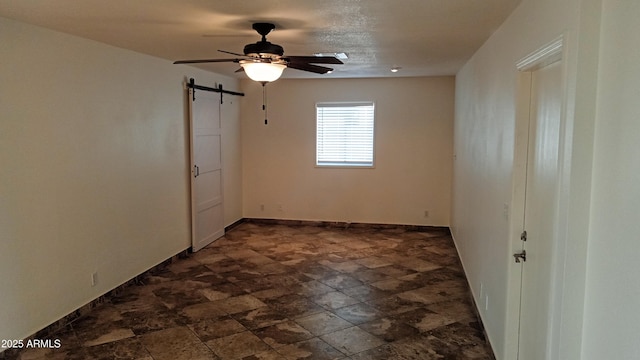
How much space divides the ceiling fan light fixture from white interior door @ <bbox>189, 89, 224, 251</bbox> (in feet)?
9.47

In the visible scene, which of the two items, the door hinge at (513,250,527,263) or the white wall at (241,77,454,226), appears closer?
the door hinge at (513,250,527,263)

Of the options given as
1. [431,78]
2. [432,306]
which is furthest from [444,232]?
[432,306]

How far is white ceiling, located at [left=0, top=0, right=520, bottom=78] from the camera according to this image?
8.86ft

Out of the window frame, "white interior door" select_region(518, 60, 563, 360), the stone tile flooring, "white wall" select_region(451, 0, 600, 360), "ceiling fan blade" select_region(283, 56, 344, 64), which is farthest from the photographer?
the window frame

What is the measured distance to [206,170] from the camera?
249 inches

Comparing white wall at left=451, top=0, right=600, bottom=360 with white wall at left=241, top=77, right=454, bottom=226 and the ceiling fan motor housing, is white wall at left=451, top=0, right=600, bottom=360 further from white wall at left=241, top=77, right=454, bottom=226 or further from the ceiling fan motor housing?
the ceiling fan motor housing

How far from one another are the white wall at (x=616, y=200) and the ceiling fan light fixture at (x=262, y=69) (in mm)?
2064

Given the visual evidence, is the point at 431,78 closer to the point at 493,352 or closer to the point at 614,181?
the point at 493,352

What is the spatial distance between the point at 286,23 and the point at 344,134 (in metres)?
4.41

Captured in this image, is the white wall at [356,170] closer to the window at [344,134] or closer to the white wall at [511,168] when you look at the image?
the window at [344,134]

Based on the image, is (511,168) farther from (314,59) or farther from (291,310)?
(291,310)

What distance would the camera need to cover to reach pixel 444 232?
719 centimetres

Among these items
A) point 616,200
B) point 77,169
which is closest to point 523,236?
point 616,200

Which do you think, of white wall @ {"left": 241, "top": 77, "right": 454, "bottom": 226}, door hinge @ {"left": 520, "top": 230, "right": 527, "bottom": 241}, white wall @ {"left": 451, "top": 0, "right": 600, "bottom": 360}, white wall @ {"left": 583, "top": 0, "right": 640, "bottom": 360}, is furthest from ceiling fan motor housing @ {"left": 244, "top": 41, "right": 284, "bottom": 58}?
white wall @ {"left": 241, "top": 77, "right": 454, "bottom": 226}
